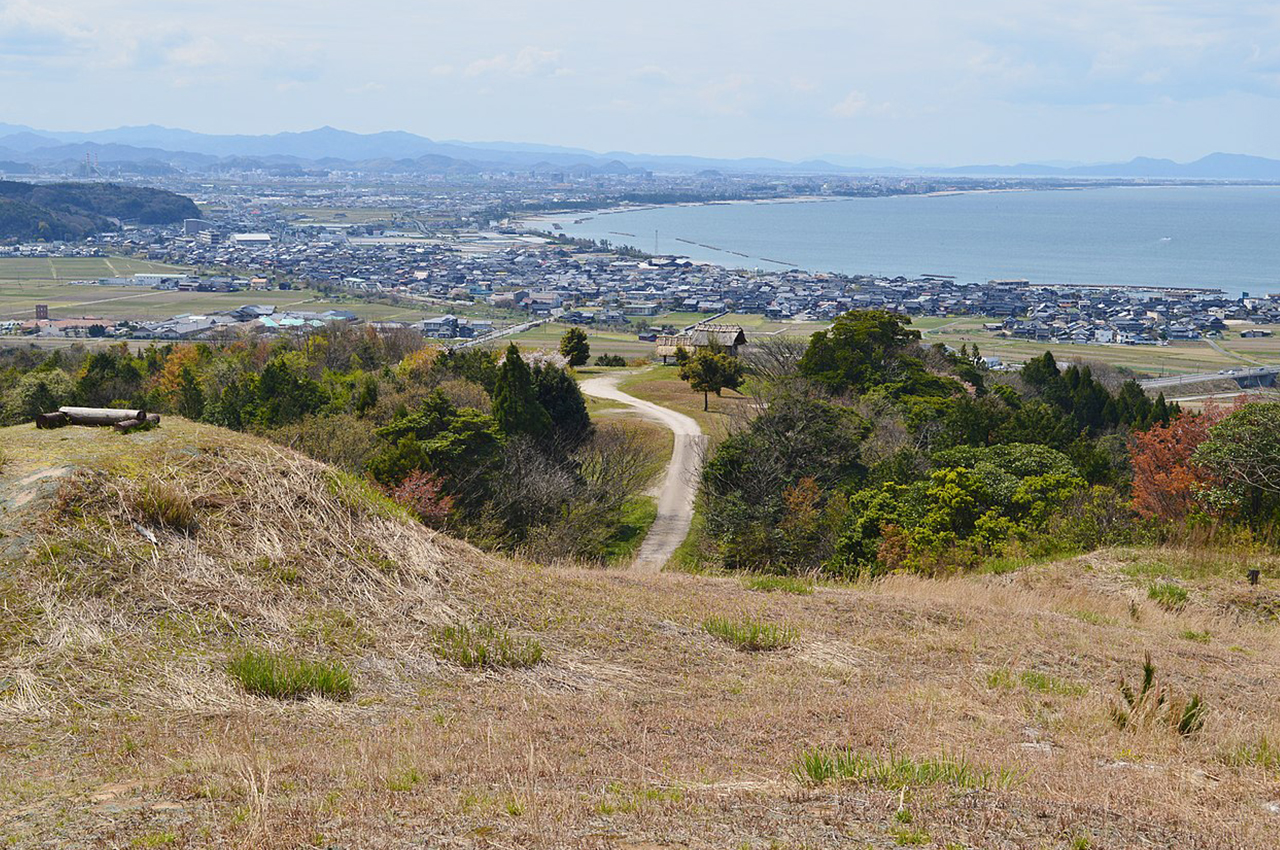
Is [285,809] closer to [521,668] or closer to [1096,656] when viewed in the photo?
[521,668]

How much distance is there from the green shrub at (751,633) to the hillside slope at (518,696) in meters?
0.12

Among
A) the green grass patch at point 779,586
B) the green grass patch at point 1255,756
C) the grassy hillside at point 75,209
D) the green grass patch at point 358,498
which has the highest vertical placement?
the grassy hillside at point 75,209

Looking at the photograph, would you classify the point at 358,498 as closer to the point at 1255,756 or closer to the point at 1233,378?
the point at 1255,756

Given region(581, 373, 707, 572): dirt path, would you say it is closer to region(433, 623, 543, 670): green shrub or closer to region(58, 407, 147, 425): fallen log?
region(58, 407, 147, 425): fallen log

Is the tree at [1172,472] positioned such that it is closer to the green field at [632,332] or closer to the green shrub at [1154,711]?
the green shrub at [1154,711]

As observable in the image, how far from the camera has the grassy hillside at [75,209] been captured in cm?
13725

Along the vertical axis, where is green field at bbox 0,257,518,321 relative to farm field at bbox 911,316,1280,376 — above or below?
below

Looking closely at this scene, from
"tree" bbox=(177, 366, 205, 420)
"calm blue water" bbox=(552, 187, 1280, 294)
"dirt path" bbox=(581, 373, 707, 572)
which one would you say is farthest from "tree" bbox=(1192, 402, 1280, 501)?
"calm blue water" bbox=(552, 187, 1280, 294)

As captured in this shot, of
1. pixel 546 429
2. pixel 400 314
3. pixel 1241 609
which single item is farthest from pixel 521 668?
pixel 400 314

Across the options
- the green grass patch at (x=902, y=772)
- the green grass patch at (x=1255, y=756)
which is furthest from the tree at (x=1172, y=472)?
the green grass patch at (x=902, y=772)

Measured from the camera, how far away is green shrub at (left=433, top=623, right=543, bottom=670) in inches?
267

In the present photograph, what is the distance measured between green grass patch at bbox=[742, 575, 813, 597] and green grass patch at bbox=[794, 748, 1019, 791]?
177 inches

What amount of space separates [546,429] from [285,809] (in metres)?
20.0

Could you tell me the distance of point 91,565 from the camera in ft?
22.8
